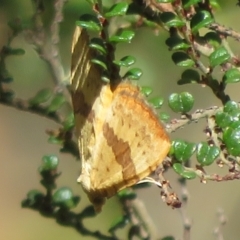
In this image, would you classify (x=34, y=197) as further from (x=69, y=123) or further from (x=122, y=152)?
(x=122, y=152)

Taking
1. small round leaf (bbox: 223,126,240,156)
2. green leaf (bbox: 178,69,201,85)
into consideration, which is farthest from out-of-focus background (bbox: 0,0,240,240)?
small round leaf (bbox: 223,126,240,156)

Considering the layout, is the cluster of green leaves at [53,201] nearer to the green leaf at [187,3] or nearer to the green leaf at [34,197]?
the green leaf at [34,197]

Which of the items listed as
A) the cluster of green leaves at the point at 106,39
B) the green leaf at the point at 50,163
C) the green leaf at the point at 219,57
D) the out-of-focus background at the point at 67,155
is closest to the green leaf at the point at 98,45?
the cluster of green leaves at the point at 106,39

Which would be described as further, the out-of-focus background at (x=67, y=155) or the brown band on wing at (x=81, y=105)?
the out-of-focus background at (x=67, y=155)

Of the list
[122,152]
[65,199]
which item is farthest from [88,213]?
[122,152]

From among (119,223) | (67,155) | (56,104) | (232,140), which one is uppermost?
(232,140)

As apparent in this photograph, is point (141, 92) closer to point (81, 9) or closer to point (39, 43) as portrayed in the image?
point (39, 43)

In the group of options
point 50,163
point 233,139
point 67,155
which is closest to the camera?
point 233,139
